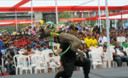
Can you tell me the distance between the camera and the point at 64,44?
251 inches

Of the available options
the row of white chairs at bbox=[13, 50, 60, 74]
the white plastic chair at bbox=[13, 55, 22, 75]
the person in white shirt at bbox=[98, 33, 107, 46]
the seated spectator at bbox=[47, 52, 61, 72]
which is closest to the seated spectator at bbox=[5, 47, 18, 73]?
the white plastic chair at bbox=[13, 55, 22, 75]

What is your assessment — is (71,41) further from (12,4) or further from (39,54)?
(12,4)

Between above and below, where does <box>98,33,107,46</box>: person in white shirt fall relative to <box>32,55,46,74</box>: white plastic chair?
above

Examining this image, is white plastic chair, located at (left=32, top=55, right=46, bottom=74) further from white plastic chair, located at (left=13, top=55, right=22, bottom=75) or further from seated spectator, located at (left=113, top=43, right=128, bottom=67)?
seated spectator, located at (left=113, top=43, right=128, bottom=67)

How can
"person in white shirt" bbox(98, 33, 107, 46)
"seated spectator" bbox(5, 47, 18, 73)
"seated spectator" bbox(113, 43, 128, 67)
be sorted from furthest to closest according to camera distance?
1. "person in white shirt" bbox(98, 33, 107, 46)
2. "seated spectator" bbox(113, 43, 128, 67)
3. "seated spectator" bbox(5, 47, 18, 73)

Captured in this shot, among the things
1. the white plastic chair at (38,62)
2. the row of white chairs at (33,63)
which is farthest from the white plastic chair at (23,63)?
the white plastic chair at (38,62)

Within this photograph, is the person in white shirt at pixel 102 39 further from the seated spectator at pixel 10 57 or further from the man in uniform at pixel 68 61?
the man in uniform at pixel 68 61

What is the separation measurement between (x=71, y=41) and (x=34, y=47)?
6.18m

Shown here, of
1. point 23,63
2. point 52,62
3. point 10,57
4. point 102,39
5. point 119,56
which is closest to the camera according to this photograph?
point 23,63

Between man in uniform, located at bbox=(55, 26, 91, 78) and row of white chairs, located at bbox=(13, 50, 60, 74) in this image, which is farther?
row of white chairs, located at bbox=(13, 50, 60, 74)

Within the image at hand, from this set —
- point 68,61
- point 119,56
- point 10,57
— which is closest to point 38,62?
point 10,57

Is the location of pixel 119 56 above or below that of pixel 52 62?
above

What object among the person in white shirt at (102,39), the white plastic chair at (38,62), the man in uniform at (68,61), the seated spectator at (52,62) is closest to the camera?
the man in uniform at (68,61)

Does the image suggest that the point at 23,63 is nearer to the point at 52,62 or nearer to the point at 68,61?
the point at 52,62
